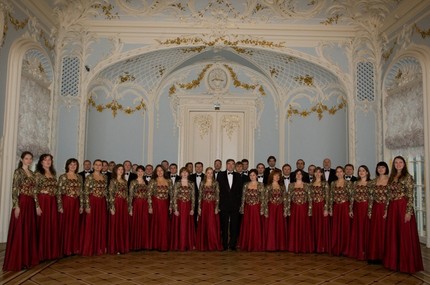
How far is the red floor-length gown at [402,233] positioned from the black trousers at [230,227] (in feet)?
7.65

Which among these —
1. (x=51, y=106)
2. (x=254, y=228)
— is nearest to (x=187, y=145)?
(x=51, y=106)

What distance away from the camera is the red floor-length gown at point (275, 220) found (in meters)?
6.27

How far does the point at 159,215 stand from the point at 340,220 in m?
2.73

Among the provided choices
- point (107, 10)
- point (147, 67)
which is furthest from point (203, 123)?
point (107, 10)

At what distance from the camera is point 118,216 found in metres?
6.02

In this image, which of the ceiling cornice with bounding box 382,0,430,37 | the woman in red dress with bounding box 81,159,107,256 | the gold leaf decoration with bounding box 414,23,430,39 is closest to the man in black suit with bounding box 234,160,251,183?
the woman in red dress with bounding box 81,159,107,256

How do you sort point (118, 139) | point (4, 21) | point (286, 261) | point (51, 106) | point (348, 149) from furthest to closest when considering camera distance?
point (118, 139) < point (348, 149) < point (51, 106) < point (4, 21) < point (286, 261)

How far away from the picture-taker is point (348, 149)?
8.93m

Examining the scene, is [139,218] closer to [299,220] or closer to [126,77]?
[299,220]

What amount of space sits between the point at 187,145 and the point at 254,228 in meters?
3.94

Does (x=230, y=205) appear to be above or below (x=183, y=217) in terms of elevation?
above

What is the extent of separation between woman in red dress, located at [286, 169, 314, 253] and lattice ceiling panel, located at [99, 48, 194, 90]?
14.4 feet

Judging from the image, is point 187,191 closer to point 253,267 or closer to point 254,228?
point 254,228

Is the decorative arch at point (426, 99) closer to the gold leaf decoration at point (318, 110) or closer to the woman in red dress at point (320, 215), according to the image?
the woman in red dress at point (320, 215)
